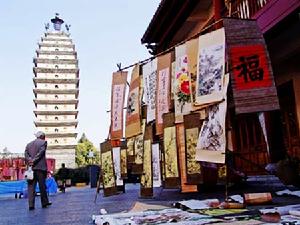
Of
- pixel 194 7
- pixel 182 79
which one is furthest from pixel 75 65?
pixel 182 79

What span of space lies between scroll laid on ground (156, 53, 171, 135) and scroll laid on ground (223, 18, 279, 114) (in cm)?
179

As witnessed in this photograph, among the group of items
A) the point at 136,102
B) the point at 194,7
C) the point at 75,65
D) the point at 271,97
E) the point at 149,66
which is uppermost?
the point at 75,65

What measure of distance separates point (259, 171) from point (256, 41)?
574 cm

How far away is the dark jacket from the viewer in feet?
23.0

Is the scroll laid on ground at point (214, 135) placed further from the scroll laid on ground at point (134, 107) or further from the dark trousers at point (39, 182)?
the dark trousers at point (39, 182)

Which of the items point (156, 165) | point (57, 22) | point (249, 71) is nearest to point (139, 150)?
point (156, 165)

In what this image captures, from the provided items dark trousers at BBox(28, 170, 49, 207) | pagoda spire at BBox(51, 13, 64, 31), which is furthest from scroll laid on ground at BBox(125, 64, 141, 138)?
pagoda spire at BBox(51, 13, 64, 31)

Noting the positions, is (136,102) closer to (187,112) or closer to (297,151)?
(187,112)

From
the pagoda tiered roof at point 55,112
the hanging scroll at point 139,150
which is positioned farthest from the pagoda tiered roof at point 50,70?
the hanging scroll at point 139,150

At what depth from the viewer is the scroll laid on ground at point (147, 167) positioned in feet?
19.9

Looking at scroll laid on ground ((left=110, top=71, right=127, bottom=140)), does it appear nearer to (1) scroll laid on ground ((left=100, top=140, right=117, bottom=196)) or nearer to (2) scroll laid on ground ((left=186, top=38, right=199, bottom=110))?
(1) scroll laid on ground ((left=100, top=140, right=117, bottom=196))

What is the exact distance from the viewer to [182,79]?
18.3 ft

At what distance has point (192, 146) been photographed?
17.7 ft

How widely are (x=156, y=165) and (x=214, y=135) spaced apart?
5.72 ft
